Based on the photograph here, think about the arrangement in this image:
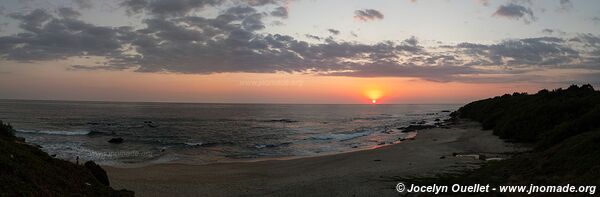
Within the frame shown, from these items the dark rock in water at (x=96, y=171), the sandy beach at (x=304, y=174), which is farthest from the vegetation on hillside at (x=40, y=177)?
the sandy beach at (x=304, y=174)

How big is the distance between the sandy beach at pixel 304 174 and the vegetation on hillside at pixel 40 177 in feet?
20.9

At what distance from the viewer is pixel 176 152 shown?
39.3 m

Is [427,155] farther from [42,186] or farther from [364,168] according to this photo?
[42,186]

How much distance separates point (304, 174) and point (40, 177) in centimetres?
1521

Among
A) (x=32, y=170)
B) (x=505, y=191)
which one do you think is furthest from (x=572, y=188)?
(x=32, y=170)

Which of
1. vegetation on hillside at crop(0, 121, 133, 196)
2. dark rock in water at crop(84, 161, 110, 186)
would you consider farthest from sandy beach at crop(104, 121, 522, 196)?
vegetation on hillside at crop(0, 121, 133, 196)

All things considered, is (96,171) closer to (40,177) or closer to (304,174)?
(40,177)

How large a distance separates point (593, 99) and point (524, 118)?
5.58 meters

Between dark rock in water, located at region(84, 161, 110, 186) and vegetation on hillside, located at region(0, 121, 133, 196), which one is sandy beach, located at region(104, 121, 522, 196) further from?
vegetation on hillside, located at region(0, 121, 133, 196)

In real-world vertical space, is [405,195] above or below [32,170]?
below

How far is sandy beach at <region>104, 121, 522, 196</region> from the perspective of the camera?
19.2 metres

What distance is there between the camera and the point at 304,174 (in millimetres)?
24406

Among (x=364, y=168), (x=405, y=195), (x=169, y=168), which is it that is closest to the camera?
(x=405, y=195)

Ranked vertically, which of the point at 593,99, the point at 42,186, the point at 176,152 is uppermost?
the point at 593,99
